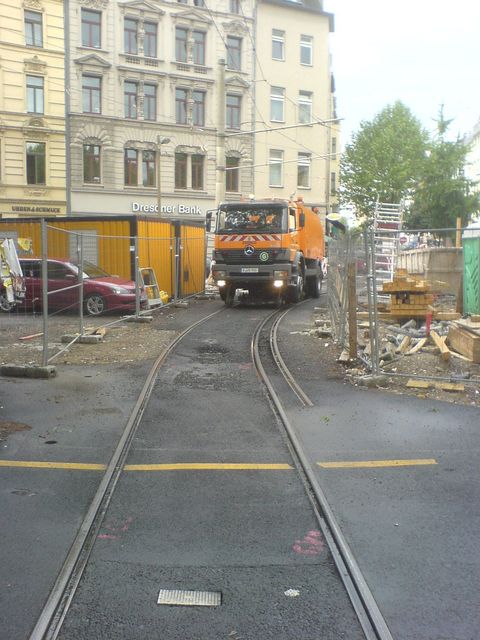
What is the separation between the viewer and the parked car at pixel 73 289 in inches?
545

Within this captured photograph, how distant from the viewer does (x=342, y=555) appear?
375cm

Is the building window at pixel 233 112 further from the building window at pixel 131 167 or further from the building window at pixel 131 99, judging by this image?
the building window at pixel 131 167

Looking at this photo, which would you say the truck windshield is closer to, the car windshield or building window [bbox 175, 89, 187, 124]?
the car windshield

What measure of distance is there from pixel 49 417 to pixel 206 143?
36815 mm

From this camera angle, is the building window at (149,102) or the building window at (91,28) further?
the building window at (149,102)

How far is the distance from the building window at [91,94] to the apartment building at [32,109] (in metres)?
1.36

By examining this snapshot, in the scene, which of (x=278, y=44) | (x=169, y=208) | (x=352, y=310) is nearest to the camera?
(x=352, y=310)

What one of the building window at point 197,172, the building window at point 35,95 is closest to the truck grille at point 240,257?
the building window at point 35,95

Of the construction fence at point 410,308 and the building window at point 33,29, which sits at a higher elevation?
the building window at point 33,29

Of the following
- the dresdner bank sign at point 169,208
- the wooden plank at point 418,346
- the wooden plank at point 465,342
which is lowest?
the wooden plank at point 418,346

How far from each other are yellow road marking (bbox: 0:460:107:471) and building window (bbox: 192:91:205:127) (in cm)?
3833

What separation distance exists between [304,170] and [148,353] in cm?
3655

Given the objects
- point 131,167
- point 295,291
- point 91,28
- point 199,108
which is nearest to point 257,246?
point 295,291

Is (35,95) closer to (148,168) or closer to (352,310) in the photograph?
(148,168)
